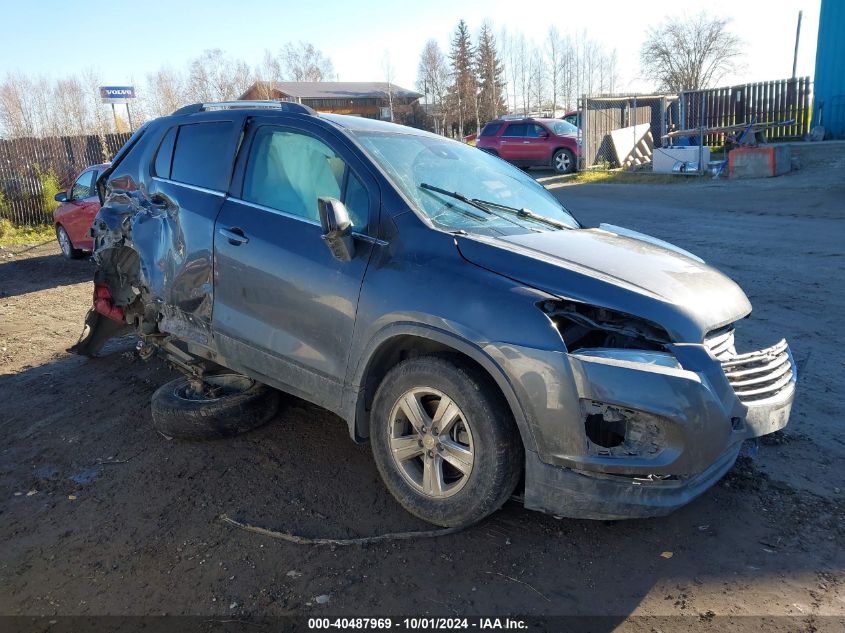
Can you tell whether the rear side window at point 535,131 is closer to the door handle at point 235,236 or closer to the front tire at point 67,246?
the front tire at point 67,246

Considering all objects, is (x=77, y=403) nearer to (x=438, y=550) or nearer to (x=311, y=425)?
(x=311, y=425)

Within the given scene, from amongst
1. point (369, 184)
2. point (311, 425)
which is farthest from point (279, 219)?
point (311, 425)

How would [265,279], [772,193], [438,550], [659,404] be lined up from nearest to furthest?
1. [659,404]
2. [438,550]
3. [265,279]
4. [772,193]

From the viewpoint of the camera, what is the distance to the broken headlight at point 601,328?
9.15 ft

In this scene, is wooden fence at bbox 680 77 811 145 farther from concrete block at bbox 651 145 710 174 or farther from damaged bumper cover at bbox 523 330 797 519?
damaged bumper cover at bbox 523 330 797 519

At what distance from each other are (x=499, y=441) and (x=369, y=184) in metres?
1.49

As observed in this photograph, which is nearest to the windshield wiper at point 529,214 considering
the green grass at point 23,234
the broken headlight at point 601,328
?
the broken headlight at point 601,328

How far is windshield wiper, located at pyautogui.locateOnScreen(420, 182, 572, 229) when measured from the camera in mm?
3615

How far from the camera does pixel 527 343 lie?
2.71 metres

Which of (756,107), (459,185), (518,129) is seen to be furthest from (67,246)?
(756,107)

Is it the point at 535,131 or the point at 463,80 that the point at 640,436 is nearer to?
the point at 535,131

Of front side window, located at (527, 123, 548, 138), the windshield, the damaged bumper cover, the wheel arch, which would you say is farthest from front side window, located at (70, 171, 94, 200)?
front side window, located at (527, 123, 548, 138)

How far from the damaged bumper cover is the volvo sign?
18999mm

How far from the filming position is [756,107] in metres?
21.9
